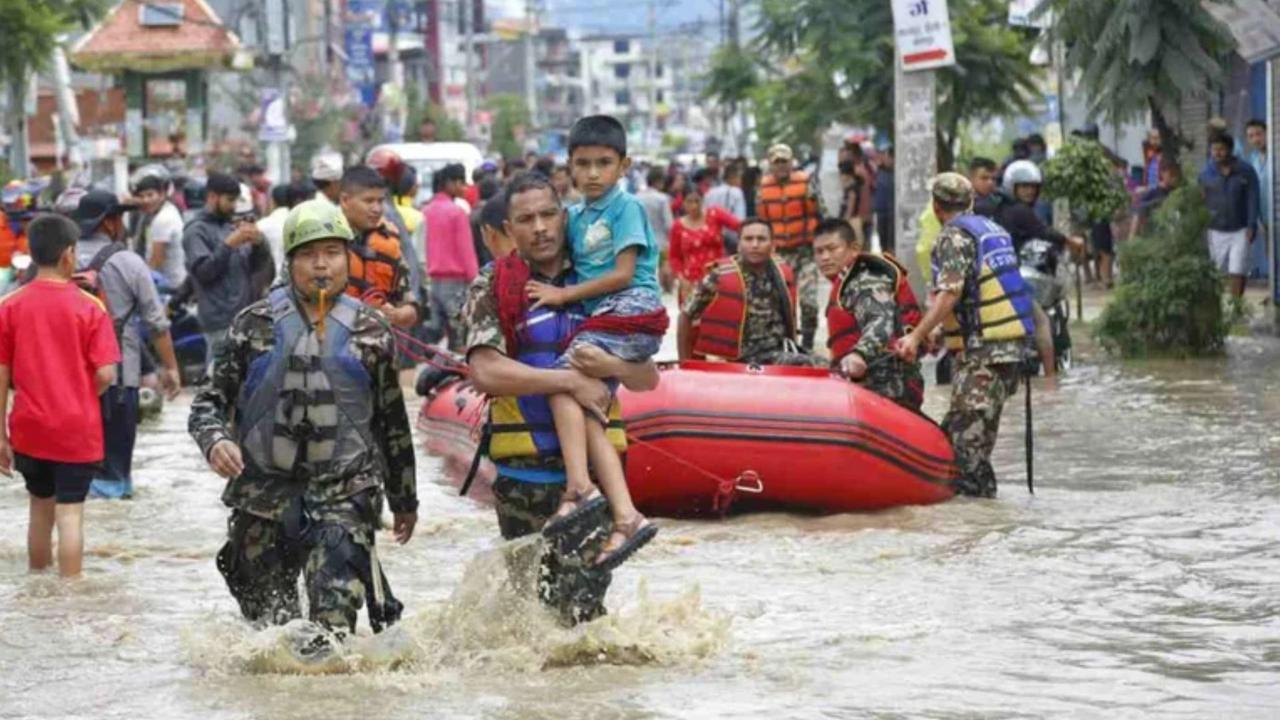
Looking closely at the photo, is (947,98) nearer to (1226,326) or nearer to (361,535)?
(1226,326)

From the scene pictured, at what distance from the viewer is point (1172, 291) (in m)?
19.4

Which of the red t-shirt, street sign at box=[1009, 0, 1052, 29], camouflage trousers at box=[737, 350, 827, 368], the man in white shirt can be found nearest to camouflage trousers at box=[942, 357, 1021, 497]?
camouflage trousers at box=[737, 350, 827, 368]

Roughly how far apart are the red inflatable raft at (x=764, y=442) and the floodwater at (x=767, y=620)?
17cm

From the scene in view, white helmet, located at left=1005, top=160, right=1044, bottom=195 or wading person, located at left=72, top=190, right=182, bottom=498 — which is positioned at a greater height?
white helmet, located at left=1005, top=160, right=1044, bottom=195

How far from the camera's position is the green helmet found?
783 centimetres

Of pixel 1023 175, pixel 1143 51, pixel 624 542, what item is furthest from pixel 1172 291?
pixel 624 542

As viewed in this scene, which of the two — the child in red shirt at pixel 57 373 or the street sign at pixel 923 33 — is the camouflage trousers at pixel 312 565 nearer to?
the child in red shirt at pixel 57 373

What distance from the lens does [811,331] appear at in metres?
19.2

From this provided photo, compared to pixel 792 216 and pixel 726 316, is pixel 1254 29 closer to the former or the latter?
pixel 792 216

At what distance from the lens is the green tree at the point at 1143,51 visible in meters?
19.9

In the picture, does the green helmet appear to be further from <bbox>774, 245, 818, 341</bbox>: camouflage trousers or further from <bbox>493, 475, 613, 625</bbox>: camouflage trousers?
<bbox>774, 245, 818, 341</bbox>: camouflage trousers

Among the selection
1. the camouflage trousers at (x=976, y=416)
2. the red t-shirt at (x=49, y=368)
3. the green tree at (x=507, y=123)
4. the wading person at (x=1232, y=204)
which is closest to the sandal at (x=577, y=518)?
the red t-shirt at (x=49, y=368)

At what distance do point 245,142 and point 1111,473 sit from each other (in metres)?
37.6

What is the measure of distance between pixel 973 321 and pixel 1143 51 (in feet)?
25.8
